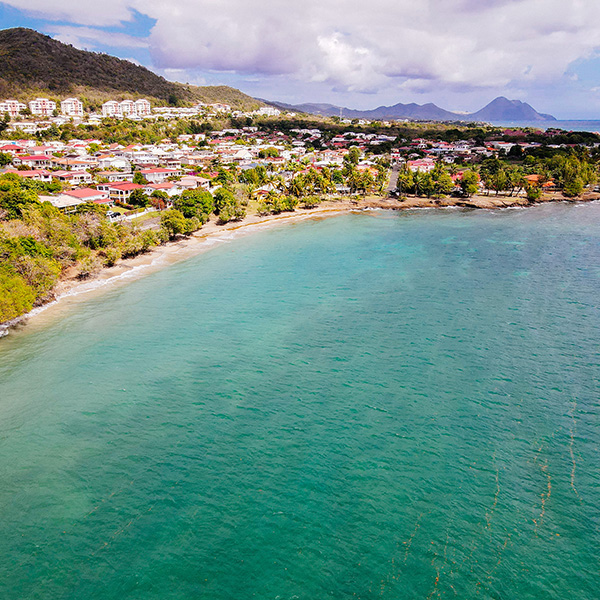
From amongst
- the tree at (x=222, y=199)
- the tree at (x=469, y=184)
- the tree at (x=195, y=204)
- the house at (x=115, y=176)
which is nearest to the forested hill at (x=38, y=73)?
the house at (x=115, y=176)

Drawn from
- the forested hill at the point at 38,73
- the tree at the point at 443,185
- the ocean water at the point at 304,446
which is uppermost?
the forested hill at the point at 38,73

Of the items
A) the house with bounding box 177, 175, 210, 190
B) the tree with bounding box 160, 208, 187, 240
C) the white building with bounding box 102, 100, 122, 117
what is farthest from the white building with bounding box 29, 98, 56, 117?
the tree with bounding box 160, 208, 187, 240

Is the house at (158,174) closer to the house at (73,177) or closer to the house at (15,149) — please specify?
the house at (73,177)

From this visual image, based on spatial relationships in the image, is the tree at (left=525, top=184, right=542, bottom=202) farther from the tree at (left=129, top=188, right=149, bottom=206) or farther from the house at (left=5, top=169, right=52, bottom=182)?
the house at (left=5, top=169, right=52, bottom=182)

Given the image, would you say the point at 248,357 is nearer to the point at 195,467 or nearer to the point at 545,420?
the point at 195,467

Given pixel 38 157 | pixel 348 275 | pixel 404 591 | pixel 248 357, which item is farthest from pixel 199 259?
pixel 38 157

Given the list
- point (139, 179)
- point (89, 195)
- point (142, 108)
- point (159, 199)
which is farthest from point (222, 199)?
point (142, 108)

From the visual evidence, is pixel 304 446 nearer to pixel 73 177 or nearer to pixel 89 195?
pixel 89 195
